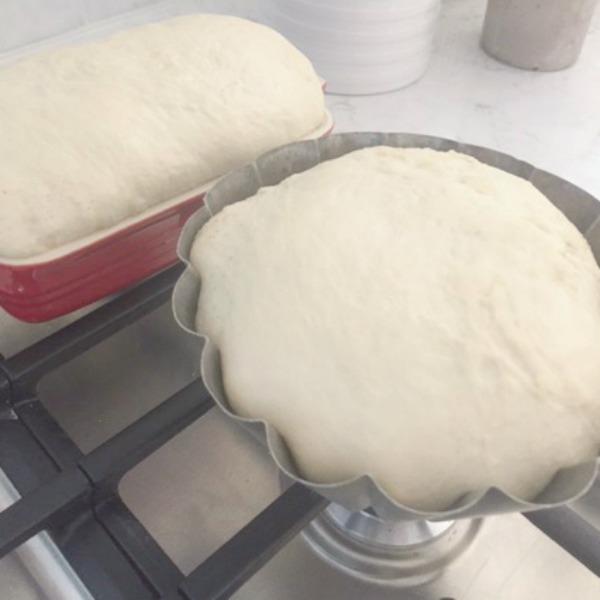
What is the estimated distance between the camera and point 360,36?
2.49 ft

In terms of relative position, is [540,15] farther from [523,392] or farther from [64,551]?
[64,551]

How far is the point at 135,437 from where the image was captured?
1.38 ft

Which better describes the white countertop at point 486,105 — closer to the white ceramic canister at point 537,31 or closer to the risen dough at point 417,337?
the white ceramic canister at point 537,31

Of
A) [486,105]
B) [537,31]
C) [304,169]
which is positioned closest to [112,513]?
[304,169]

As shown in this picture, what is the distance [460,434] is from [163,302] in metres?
0.26

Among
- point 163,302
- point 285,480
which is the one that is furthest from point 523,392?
point 163,302

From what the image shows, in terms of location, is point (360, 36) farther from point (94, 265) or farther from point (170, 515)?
point (170, 515)

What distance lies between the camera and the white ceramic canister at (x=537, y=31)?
0.83m

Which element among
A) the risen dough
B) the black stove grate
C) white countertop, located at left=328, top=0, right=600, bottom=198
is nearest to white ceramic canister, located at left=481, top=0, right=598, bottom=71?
white countertop, located at left=328, top=0, right=600, bottom=198

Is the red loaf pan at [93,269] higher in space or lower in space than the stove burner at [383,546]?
higher

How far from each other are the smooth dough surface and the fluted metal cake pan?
50mm

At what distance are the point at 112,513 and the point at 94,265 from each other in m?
0.17

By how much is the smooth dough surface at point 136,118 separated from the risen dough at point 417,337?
121 mm

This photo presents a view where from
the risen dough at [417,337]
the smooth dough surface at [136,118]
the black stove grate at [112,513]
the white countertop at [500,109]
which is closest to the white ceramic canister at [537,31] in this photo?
the white countertop at [500,109]
